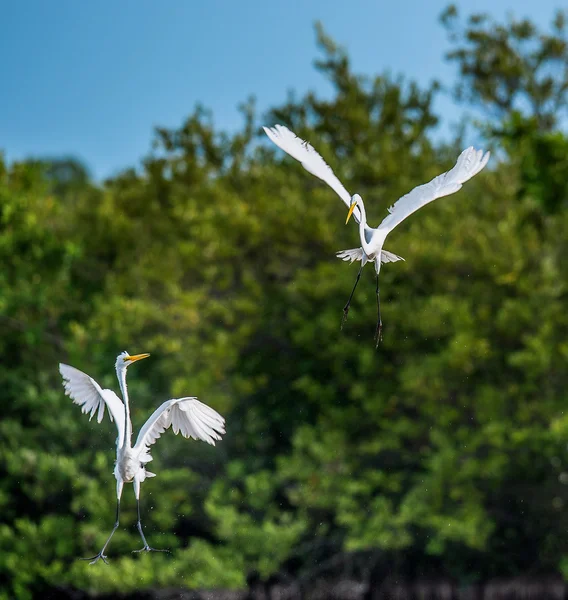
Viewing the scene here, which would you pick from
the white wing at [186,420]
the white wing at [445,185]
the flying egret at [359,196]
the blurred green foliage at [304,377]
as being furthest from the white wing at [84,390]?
the blurred green foliage at [304,377]

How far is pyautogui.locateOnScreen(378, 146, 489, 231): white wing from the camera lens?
2.84 meters

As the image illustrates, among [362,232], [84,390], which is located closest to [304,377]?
[84,390]

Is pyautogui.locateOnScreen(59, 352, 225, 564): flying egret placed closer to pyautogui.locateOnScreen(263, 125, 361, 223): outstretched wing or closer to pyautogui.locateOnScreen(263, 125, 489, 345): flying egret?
pyautogui.locateOnScreen(263, 125, 489, 345): flying egret

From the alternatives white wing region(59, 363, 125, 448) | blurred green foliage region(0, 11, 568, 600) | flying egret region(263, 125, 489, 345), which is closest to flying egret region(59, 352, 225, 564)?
white wing region(59, 363, 125, 448)

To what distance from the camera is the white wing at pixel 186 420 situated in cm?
321

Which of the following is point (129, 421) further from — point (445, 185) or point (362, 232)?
point (445, 185)

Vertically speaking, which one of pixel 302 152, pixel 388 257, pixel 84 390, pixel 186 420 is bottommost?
pixel 186 420

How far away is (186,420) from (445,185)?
3.94 feet

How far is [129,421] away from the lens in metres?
3.31

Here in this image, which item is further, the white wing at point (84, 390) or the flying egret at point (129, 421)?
the white wing at point (84, 390)

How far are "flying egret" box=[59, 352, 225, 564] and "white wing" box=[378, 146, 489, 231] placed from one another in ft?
2.90

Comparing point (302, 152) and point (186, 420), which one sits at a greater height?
point (302, 152)

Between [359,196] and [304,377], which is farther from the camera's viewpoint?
[304,377]

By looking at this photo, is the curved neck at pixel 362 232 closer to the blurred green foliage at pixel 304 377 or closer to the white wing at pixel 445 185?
the white wing at pixel 445 185
